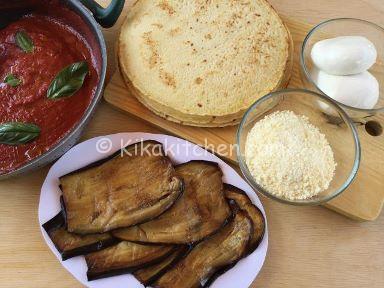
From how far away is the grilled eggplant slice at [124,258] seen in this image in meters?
1.00

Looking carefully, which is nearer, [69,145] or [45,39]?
[69,145]

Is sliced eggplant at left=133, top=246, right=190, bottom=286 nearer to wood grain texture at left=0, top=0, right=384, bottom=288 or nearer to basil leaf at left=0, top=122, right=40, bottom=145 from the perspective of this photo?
wood grain texture at left=0, top=0, right=384, bottom=288

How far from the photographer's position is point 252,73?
1.20 m

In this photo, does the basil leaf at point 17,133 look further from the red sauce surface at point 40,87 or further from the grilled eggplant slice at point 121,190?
the grilled eggplant slice at point 121,190

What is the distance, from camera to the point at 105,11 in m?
1.18

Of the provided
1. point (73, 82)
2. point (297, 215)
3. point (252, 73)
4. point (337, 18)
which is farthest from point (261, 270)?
point (337, 18)

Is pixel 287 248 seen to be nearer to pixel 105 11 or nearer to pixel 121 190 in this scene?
pixel 121 190

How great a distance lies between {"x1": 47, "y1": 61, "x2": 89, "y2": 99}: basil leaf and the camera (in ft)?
3.59

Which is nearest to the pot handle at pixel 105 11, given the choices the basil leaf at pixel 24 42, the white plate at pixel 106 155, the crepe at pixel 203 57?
the crepe at pixel 203 57

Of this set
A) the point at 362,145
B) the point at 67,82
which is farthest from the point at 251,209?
the point at 67,82

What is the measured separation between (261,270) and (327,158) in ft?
1.07

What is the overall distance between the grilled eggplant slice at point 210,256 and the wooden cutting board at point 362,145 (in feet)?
0.65

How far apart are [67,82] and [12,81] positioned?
0.14 m

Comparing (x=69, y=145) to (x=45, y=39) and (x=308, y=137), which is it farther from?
(x=308, y=137)
